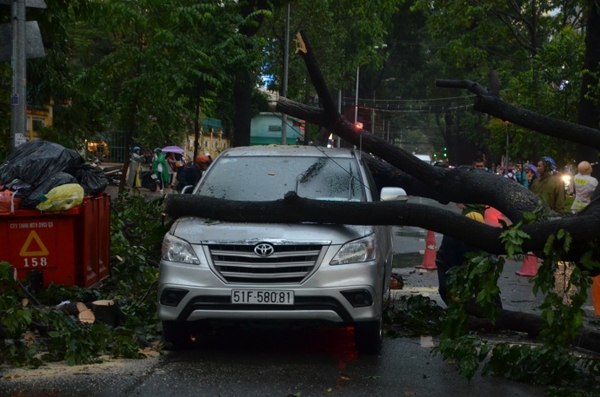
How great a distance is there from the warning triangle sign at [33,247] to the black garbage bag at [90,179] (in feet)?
3.53

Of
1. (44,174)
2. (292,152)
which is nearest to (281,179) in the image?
(292,152)

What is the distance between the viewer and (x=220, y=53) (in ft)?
80.6

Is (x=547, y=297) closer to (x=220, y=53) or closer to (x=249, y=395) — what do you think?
(x=249, y=395)

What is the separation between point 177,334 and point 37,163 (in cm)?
315

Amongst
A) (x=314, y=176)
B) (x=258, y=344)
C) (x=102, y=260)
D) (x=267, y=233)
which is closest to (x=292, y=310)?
(x=267, y=233)

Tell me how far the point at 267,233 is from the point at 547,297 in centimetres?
213

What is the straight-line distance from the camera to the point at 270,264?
6.95 m

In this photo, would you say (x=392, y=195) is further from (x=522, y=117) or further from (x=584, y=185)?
(x=584, y=185)

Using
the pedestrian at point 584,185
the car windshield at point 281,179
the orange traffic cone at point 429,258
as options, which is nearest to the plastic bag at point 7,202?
the car windshield at point 281,179

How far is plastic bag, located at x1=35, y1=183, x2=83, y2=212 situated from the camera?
352 inches

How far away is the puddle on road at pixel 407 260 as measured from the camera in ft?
50.1

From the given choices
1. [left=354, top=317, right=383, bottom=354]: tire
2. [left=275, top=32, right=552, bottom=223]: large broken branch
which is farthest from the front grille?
[left=275, top=32, right=552, bottom=223]: large broken branch

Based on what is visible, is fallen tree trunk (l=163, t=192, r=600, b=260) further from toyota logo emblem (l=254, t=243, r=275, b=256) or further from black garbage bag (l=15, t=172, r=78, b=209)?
black garbage bag (l=15, t=172, r=78, b=209)

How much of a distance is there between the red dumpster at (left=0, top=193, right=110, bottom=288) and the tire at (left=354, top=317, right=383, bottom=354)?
3289mm
